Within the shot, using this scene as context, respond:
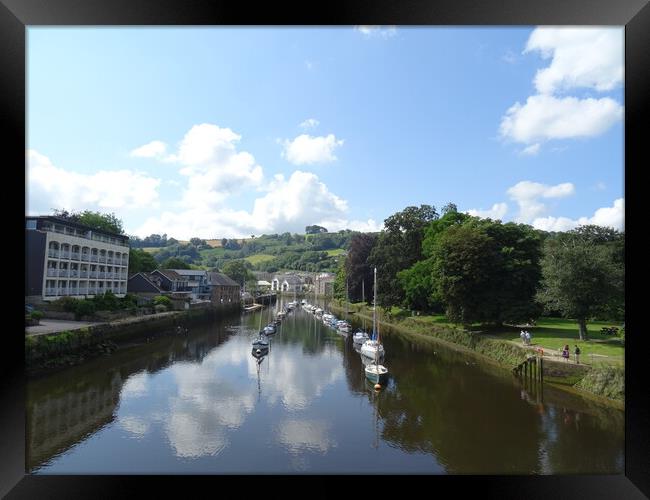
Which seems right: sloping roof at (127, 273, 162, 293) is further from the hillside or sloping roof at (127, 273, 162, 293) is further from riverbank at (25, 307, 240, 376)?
the hillside

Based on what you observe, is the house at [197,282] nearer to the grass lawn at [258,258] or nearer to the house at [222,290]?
the house at [222,290]

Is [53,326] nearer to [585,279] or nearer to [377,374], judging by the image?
[377,374]

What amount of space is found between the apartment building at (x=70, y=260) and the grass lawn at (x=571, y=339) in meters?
23.9

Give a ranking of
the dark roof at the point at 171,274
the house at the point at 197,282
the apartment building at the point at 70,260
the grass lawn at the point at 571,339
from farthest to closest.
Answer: the house at the point at 197,282, the dark roof at the point at 171,274, the apartment building at the point at 70,260, the grass lawn at the point at 571,339

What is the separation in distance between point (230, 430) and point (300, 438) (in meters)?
1.97

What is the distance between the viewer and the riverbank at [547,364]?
483 inches

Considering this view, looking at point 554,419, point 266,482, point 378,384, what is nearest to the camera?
point 266,482

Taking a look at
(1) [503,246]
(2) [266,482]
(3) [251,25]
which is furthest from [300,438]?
(1) [503,246]

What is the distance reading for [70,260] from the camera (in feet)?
76.1

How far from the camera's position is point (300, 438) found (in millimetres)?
10008

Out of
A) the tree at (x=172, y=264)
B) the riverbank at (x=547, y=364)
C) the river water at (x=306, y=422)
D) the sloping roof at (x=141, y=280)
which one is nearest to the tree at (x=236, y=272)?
the tree at (x=172, y=264)

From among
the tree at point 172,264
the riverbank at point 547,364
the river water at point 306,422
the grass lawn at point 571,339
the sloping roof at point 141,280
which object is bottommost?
the river water at point 306,422

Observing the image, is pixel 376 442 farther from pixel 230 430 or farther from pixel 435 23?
pixel 435 23

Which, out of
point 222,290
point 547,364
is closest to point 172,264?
point 222,290
